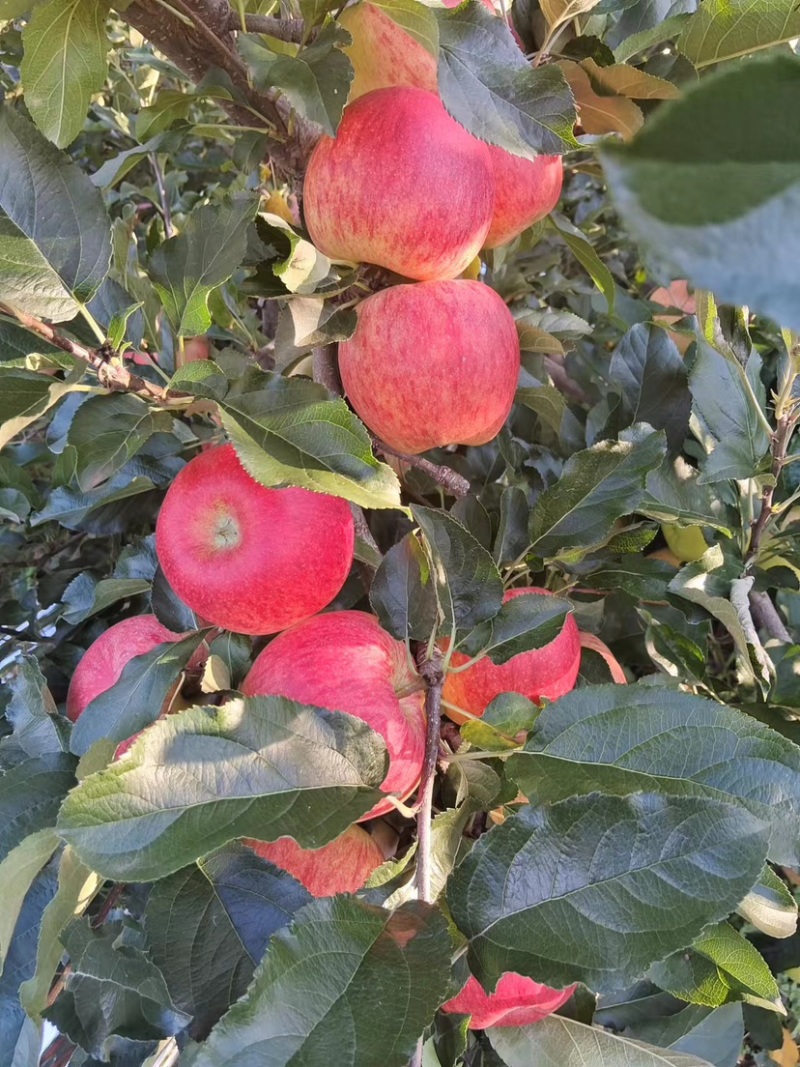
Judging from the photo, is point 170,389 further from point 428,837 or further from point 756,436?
point 756,436

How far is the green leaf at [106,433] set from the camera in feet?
1.98

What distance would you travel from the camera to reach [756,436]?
83 centimetres

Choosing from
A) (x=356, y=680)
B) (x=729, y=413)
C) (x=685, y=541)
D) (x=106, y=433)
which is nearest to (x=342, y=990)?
(x=356, y=680)

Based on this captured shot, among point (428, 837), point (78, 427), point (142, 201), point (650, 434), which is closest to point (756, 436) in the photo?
point (650, 434)

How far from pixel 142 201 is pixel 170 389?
1.53m

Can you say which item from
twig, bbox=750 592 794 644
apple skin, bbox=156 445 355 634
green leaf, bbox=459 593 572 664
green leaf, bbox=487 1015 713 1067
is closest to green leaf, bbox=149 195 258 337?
apple skin, bbox=156 445 355 634

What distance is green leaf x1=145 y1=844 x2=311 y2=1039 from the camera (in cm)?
49

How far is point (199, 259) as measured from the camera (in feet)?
2.10

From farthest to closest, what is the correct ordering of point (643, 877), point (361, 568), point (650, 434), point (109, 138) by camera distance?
point (109, 138) → point (361, 568) → point (650, 434) → point (643, 877)

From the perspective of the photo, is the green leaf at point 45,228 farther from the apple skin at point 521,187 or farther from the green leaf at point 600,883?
the green leaf at point 600,883

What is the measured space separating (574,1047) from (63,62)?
98 centimetres

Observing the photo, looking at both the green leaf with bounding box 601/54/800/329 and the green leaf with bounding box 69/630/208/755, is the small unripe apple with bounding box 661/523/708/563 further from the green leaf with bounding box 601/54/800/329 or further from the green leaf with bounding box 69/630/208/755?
the green leaf with bounding box 601/54/800/329

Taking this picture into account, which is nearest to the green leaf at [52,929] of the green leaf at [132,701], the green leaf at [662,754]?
the green leaf at [132,701]

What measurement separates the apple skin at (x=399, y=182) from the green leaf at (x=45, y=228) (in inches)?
7.9
